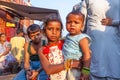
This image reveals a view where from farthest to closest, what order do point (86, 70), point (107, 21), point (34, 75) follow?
1. point (34, 75)
2. point (107, 21)
3. point (86, 70)

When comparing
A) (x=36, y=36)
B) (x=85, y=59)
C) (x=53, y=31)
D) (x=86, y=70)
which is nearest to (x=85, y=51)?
(x=85, y=59)

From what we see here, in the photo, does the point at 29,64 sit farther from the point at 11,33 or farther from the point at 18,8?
the point at 11,33

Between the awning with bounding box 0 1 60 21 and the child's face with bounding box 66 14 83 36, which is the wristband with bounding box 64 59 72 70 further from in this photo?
the awning with bounding box 0 1 60 21

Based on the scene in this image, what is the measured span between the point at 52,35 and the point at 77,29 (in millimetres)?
269

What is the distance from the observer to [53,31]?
367cm

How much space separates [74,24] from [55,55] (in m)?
0.36

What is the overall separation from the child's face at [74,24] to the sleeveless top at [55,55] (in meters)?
0.23

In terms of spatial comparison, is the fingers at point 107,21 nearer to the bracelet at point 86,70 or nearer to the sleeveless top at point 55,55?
the sleeveless top at point 55,55

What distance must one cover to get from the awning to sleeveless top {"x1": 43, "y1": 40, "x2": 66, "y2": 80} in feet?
35.8

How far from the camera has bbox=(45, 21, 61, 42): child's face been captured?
12.0ft

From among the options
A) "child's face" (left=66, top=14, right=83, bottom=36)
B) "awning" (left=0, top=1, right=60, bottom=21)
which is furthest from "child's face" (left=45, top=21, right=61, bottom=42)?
"awning" (left=0, top=1, right=60, bottom=21)

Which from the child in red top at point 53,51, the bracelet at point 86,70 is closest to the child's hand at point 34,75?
the child in red top at point 53,51

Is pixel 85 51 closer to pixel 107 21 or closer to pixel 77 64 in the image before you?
pixel 77 64

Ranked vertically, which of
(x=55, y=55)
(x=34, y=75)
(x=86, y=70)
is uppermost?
(x=55, y=55)
